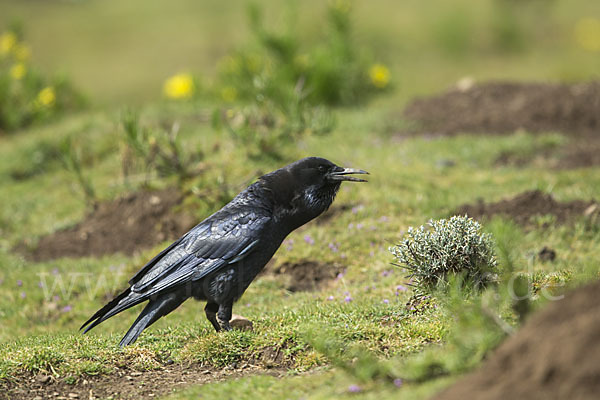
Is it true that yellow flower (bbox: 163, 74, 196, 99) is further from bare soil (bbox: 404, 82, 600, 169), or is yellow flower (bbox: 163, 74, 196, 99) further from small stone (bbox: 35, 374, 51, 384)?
small stone (bbox: 35, 374, 51, 384)

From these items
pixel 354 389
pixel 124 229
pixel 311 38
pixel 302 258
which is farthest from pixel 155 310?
pixel 311 38

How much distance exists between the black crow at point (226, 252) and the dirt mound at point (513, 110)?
22.0ft

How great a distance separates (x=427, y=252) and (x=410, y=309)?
452 millimetres

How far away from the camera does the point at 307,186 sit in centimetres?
500

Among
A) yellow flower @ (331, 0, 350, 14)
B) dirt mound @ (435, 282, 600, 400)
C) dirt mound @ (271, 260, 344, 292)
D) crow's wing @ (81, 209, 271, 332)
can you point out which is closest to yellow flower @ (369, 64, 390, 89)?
yellow flower @ (331, 0, 350, 14)

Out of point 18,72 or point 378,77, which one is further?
point 378,77

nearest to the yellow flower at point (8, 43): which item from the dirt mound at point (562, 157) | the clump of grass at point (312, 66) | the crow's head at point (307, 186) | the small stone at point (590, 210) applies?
the clump of grass at point (312, 66)

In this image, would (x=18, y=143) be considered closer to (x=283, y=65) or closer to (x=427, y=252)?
(x=283, y=65)

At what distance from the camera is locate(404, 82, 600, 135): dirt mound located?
11211 mm

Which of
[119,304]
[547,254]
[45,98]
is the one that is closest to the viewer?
[119,304]

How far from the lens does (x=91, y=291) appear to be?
6730mm

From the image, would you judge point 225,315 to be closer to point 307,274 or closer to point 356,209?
point 307,274

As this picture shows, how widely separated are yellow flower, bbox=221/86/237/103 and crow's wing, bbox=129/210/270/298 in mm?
8569

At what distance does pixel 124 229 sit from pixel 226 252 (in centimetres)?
349
